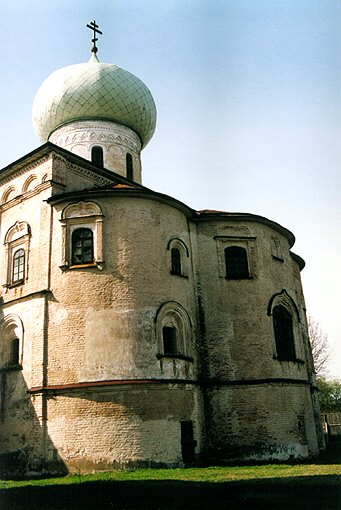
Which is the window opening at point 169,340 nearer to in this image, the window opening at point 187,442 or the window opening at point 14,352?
the window opening at point 187,442

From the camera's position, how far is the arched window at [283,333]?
18.7 metres

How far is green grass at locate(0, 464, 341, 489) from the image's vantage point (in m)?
13.0

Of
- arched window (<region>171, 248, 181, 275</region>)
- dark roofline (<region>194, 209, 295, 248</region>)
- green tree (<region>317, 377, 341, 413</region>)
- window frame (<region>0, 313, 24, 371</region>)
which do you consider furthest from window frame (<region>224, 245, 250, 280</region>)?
green tree (<region>317, 377, 341, 413</region>)

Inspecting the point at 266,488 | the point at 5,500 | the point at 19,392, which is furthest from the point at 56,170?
the point at 266,488

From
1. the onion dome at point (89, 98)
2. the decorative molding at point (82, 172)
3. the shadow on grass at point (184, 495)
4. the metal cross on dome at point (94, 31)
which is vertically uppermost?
the metal cross on dome at point (94, 31)

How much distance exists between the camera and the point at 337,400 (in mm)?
49406

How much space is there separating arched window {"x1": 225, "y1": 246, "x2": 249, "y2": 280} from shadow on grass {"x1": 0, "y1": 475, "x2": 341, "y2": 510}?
785 centimetres

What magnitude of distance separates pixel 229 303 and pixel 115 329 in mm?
Answer: 4720

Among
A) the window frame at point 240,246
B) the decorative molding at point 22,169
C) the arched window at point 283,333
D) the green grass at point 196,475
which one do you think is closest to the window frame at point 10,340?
the green grass at point 196,475

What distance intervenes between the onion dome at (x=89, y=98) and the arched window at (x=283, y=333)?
10.6 metres

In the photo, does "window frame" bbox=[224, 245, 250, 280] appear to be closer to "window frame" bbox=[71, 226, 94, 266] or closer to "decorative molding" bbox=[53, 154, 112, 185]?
"window frame" bbox=[71, 226, 94, 266]

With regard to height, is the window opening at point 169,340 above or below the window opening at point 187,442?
above

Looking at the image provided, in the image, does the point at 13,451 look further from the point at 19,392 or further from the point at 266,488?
the point at 266,488

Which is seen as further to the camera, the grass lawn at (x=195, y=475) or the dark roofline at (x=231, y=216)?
the dark roofline at (x=231, y=216)
